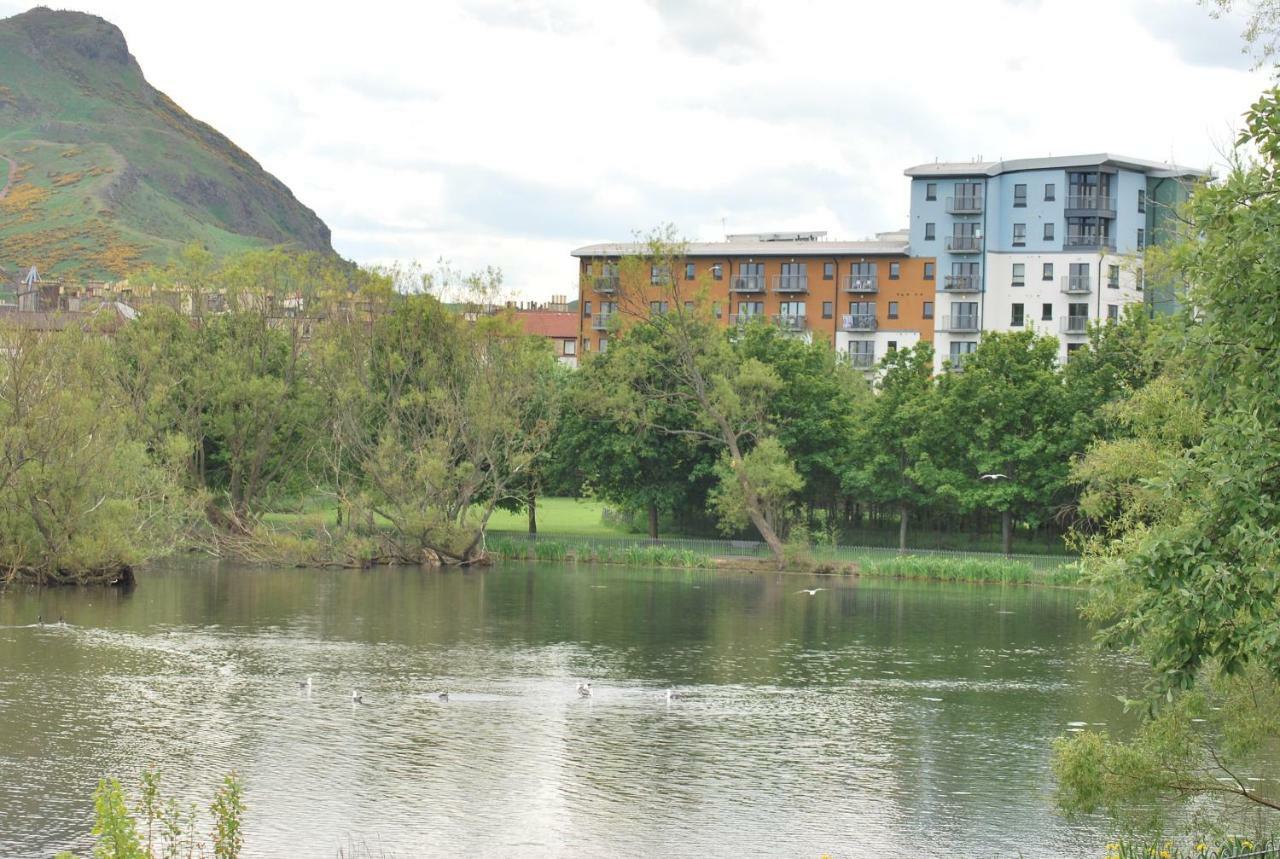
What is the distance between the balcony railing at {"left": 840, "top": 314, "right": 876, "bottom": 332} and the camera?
137125mm

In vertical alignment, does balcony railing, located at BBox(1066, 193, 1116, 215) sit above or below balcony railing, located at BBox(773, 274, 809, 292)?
above

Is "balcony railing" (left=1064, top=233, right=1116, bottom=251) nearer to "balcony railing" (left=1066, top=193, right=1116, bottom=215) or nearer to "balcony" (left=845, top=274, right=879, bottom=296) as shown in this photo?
"balcony railing" (left=1066, top=193, right=1116, bottom=215)

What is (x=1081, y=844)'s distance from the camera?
1077 inches

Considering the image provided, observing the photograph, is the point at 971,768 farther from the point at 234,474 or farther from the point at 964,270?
the point at 964,270

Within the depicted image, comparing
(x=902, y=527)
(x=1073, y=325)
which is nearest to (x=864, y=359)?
(x=1073, y=325)

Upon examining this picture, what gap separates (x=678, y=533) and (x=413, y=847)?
238ft

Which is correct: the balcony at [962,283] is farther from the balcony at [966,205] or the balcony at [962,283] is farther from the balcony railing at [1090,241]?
the balcony railing at [1090,241]

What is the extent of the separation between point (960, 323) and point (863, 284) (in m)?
9.89

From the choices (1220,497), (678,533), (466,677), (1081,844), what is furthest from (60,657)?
(678,533)

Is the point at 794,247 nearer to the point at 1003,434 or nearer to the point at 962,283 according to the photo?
the point at 962,283

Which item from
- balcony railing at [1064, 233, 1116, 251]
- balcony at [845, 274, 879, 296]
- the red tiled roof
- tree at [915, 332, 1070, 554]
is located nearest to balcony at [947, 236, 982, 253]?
balcony at [845, 274, 879, 296]

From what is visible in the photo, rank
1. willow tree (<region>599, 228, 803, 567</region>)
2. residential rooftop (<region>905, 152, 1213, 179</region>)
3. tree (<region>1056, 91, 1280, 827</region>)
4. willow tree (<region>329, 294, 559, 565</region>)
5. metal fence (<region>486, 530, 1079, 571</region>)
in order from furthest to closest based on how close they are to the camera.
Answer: residential rooftop (<region>905, 152, 1213, 179</region>) → willow tree (<region>599, 228, 803, 567</region>) → metal fence (<region>486, 530, 1079, 571</region>) → willow tree (<region>329, 294, 559, 565</region>) → tree (<region>1056, 91, 1280, 827</region>)

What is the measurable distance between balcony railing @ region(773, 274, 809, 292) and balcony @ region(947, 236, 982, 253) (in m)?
13.9

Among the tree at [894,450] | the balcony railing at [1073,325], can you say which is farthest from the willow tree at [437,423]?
the balcony railing at [1073,325]
